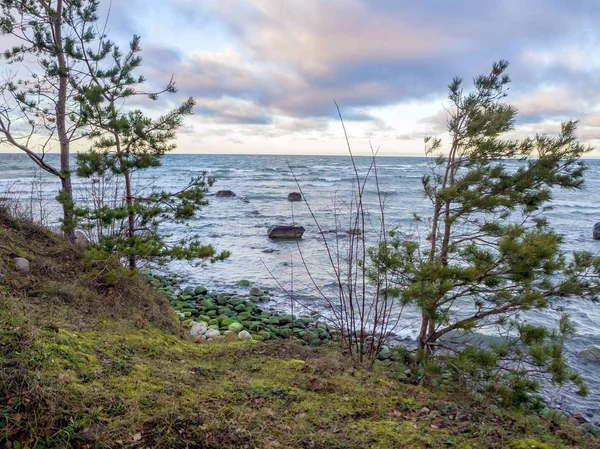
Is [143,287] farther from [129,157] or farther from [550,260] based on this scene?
[550,260]

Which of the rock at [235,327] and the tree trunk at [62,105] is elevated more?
the tree trunk at [62,105]

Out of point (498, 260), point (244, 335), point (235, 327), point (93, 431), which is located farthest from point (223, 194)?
point (93, 431)

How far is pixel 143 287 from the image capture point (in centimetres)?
581

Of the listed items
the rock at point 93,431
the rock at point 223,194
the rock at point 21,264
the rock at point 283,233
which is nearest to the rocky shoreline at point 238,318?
the rock at point 21,264

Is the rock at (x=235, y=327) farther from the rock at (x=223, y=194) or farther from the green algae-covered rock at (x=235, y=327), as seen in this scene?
the rock at (x=223, y=194)

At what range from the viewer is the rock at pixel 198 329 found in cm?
644

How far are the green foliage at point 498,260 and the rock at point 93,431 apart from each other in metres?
2.82

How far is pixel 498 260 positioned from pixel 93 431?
147 inches

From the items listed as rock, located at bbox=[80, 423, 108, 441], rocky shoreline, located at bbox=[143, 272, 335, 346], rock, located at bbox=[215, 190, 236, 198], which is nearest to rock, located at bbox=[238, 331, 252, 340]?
rocky shoreline, located at bbox=[143, 272, 335, 346]

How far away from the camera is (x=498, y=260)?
12.9 feet

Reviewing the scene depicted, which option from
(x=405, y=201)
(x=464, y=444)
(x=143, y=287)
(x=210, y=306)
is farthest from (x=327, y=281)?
(x=405, y=201)

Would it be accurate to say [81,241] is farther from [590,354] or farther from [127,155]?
[590,354]

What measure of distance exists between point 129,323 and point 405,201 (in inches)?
961

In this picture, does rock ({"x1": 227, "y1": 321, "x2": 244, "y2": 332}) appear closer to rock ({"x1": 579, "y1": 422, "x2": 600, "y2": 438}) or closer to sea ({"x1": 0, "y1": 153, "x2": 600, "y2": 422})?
sea ({"x1": 0, "y1": 153, "x2": 600, "y2": 422})
